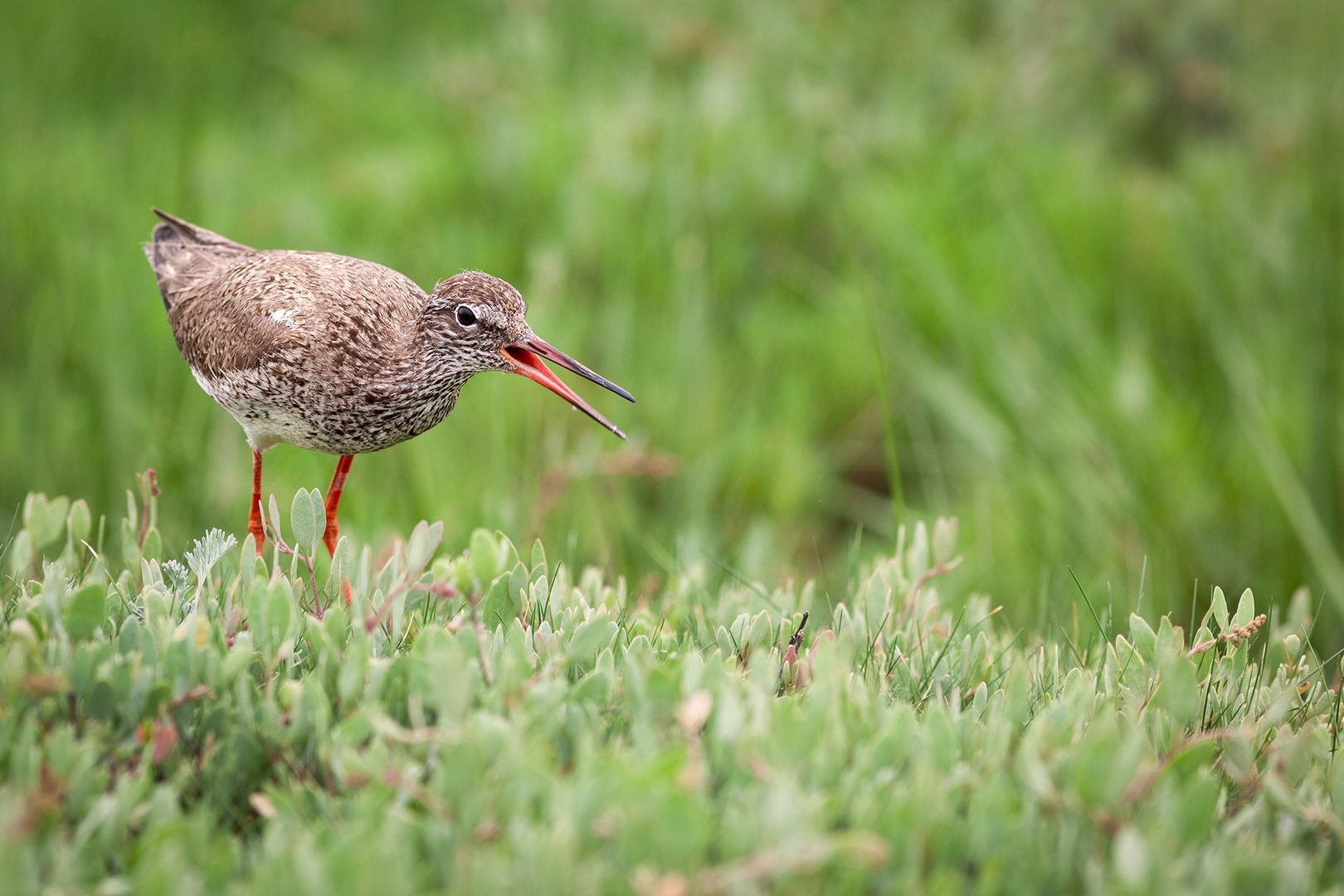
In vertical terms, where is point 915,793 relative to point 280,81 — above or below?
below

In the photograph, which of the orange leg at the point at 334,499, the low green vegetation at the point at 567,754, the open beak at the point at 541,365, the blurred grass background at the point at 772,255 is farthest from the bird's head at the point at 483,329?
the blurred grass background at the point at 772,255

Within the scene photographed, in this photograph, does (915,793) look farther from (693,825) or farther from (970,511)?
(970,511)

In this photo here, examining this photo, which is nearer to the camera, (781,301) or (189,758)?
(189,758)

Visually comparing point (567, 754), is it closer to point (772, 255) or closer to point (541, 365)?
point (541, 365)

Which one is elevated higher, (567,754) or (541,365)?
(541,365)

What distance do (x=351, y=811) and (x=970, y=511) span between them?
403 centimetres

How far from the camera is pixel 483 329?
2.61 m

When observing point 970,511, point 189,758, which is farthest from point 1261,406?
point 189,758

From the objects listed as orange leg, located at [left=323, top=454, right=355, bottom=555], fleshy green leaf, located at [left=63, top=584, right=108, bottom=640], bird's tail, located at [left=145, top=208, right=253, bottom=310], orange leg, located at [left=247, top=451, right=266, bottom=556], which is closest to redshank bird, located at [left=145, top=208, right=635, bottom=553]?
orange leg, located at [left=247, top=451, right=266, bottom=556]

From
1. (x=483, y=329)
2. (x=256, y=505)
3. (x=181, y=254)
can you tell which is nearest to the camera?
(x=483, y=329)

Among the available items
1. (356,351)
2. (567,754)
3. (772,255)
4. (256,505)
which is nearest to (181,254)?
(256,505)

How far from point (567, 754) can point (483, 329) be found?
3.55 ft

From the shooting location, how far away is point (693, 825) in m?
1.61

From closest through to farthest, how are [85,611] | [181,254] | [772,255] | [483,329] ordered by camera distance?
[85,611], [483,329], [181,254], [772,255]
